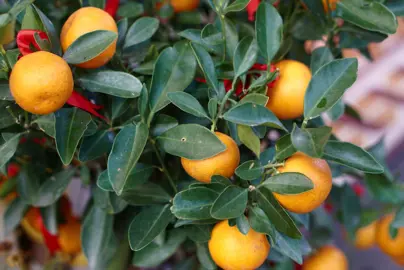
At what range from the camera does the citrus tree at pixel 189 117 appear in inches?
18.1

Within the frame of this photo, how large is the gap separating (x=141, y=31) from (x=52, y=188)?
0.24 m

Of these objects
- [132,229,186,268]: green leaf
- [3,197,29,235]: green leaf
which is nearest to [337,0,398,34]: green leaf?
[132,229,186,268]: green leaf

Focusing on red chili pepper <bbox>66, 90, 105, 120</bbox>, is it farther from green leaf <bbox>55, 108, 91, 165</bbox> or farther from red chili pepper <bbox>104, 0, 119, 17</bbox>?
red chili pepper <bbox>104, 0, 119, 17</bbox>

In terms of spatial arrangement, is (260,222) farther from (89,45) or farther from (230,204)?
(89,45)

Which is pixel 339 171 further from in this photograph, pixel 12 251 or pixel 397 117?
pixel 397 117

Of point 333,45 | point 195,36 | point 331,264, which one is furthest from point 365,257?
point 195,36

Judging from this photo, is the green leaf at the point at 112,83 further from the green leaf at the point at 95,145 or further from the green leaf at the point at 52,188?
the green leaf at the point at 52,188

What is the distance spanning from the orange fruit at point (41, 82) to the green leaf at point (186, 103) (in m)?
0.10

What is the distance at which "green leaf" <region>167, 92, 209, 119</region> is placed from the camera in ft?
1.58

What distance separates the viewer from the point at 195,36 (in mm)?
562

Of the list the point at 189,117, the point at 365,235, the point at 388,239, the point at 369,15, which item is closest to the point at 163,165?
the point at 189,117

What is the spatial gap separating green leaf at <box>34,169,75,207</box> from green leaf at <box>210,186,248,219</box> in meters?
0.27

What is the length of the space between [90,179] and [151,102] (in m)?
0.23

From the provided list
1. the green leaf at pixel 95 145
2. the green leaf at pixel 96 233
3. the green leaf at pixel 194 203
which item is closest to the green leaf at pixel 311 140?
the green leaf at pixel 194 203
